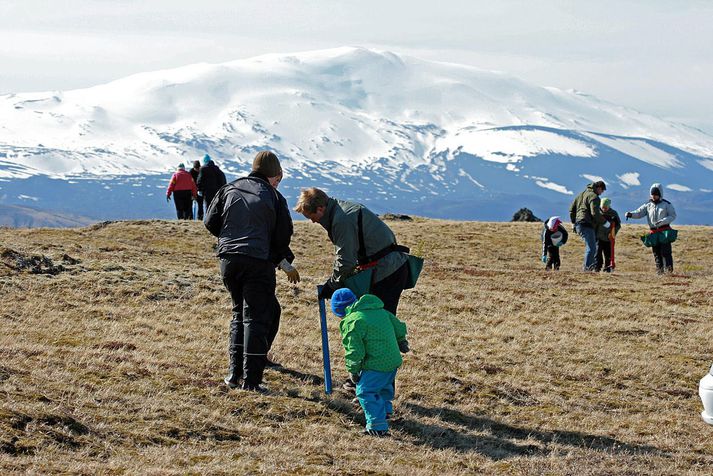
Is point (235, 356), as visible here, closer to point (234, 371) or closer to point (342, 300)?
point (234, 371)

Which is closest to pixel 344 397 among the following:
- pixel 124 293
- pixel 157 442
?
pixel 157 442

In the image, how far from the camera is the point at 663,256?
28.3 meters

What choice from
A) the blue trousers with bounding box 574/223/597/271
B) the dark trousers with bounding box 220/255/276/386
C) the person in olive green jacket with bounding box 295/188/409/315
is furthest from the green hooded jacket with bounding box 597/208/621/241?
the dark trousers with bounding box 220/255/276/386

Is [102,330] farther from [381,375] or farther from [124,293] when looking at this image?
[381,375]

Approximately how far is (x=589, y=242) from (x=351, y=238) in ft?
58.1

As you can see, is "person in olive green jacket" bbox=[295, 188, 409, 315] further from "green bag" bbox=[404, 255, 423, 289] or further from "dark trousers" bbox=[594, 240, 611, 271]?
"dark trousers" bbox=[594, 240, 611, 271]

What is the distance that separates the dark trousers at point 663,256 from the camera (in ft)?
91.9

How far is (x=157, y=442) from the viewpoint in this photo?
34.0 feet

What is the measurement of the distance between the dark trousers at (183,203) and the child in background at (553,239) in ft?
38.9

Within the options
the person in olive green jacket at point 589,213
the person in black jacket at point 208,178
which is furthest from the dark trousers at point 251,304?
the person in black jacket at point 208,178

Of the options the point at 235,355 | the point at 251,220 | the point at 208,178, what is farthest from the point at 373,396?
the point at 208,178

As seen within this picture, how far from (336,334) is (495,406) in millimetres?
4577

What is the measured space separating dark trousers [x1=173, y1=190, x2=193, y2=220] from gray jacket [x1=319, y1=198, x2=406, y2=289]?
23.1 meters

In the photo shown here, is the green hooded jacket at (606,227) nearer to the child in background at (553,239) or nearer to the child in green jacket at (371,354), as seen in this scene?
the child in background at (553,239)
